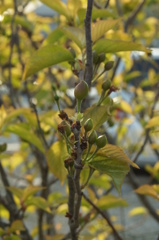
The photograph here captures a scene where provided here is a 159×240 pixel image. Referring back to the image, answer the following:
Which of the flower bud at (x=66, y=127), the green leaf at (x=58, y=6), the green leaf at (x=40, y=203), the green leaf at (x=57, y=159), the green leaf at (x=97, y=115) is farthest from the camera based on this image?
the green leaf at (x=40, y=203)

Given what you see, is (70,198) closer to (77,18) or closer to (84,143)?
(84,143)

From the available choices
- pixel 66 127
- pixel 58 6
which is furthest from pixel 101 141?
pixel 58 6

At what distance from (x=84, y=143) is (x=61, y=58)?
→ 0.29 m

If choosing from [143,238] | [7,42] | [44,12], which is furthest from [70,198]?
[44,12]

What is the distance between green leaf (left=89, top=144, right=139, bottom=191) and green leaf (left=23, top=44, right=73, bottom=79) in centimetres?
26

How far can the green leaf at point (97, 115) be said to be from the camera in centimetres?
91

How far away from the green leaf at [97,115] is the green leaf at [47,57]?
0.15m

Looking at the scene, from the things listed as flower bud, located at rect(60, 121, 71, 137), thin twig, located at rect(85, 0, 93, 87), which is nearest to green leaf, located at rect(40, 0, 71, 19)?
thin twig, located at rect(85, 0, 93, 87)

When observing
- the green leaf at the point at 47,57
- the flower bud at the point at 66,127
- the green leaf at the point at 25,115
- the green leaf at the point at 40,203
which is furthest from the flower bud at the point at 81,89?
the green leaf at the point at 40,203

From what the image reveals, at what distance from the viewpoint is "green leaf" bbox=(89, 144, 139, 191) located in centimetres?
85

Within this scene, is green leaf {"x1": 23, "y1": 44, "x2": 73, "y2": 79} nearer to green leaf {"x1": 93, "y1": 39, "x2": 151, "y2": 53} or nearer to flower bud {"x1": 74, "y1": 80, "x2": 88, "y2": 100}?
green leaf {"x1": 93, "y1": 39, "x2": 151, "y2": 53}

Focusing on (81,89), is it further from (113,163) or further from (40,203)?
(40,203)

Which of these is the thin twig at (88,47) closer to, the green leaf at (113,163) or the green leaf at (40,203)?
the green leaf at (113,163)

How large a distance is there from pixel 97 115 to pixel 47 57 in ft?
0.65
